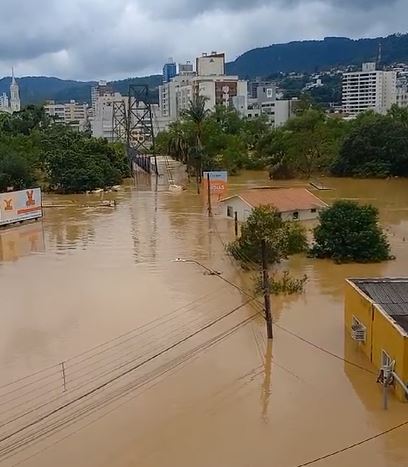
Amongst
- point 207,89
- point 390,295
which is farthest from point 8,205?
point 207,89

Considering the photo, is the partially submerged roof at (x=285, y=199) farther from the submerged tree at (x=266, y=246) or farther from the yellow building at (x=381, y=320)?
the yellow building at (x=381, y=320)

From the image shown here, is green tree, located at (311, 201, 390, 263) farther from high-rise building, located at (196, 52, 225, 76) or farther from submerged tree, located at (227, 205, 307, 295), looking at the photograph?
high-rise building, located at (196, 52, 225, 76)

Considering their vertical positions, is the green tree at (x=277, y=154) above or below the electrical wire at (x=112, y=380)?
above

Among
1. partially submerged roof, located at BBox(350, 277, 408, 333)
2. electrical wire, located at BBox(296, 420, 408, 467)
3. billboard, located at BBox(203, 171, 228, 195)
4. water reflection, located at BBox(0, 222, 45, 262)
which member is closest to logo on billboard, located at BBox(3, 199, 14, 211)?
water reflection, located at BBox(0, 222, 45, 262)

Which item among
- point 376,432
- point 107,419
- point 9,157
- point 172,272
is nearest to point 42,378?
point 107,419

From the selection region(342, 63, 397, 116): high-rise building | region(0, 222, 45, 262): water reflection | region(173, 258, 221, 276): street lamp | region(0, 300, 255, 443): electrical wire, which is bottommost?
region(0, 222, 45, 262): water reflection

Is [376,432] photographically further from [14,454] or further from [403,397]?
[14,454]

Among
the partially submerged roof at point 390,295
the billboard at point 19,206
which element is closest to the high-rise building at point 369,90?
the billboard at point 19,206
